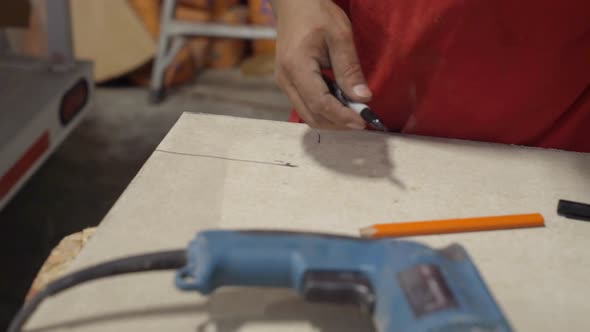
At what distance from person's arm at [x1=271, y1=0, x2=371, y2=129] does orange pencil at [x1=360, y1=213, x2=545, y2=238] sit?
12cm

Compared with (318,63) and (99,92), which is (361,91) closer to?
(318,63)

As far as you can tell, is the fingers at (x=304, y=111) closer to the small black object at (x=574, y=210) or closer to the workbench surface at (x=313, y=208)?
the workbench surface at (x=313, y=208)

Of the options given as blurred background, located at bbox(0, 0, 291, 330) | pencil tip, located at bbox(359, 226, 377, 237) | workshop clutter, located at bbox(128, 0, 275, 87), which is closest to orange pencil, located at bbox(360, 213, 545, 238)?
pencil tip, located at bbox(359, 226, 377, 237)

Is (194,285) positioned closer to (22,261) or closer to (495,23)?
(495,23)

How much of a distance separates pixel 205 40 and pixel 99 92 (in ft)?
1.39

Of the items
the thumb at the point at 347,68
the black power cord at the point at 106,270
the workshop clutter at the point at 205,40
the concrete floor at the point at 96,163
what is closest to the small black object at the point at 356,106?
the thumb at the point at 347,68

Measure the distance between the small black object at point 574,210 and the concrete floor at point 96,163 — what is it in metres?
0.99

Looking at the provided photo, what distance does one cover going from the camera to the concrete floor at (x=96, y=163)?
1157mm

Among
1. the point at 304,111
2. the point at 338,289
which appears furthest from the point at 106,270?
the point at 304,111

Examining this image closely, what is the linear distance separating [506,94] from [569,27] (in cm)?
10

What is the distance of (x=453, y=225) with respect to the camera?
17.5 inches

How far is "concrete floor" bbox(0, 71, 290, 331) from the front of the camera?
116cm

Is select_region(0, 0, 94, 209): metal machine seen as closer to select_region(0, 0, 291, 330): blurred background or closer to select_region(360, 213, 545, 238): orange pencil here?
select_region(0, 0, 291, 330): blurred background

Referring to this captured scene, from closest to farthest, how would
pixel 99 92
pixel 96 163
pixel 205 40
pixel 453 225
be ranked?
pixel 453 225, pixel 96 163, pixel 99 92, pixel 205 40
